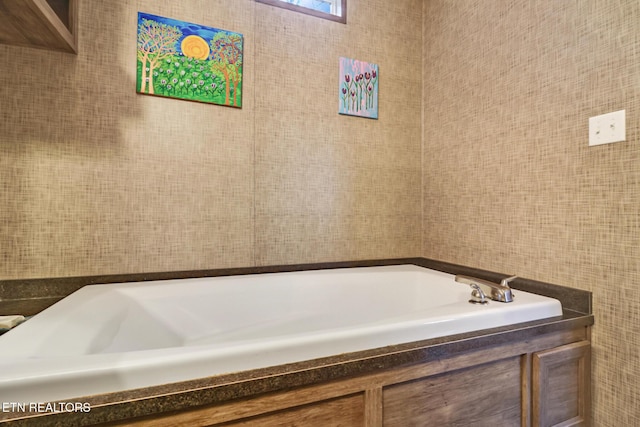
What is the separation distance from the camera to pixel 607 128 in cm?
122

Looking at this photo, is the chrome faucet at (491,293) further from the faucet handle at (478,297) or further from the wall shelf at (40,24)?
the wall shelf at (40,24)

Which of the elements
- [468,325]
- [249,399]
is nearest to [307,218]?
[468,325]

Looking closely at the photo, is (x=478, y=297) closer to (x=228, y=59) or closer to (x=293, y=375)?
(x=293, y=375)

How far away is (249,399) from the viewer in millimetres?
749

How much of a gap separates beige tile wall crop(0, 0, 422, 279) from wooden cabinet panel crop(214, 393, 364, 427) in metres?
1.04

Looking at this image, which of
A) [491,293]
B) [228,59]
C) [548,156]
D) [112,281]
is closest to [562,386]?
[491,293]

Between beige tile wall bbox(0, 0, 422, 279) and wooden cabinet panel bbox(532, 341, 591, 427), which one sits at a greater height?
beige tile wall bbox(0, 0, 422, 279)

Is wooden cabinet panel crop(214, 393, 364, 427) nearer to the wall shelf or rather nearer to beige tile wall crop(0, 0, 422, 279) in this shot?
beige tile wall crop(0, 0, 422, 279)

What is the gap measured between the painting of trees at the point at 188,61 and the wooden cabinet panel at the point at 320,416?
1434 millimetres

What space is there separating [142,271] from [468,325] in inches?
55.1

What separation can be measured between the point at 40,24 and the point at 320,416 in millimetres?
1599

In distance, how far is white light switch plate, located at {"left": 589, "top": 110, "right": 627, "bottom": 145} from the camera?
118 centimetres

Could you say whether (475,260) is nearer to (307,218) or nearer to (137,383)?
(307,218)

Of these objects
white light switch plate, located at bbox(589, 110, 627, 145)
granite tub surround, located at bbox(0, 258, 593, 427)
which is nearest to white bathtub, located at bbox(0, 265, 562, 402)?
granite tub surround, located at bbox(0, 258, 593, 427)
